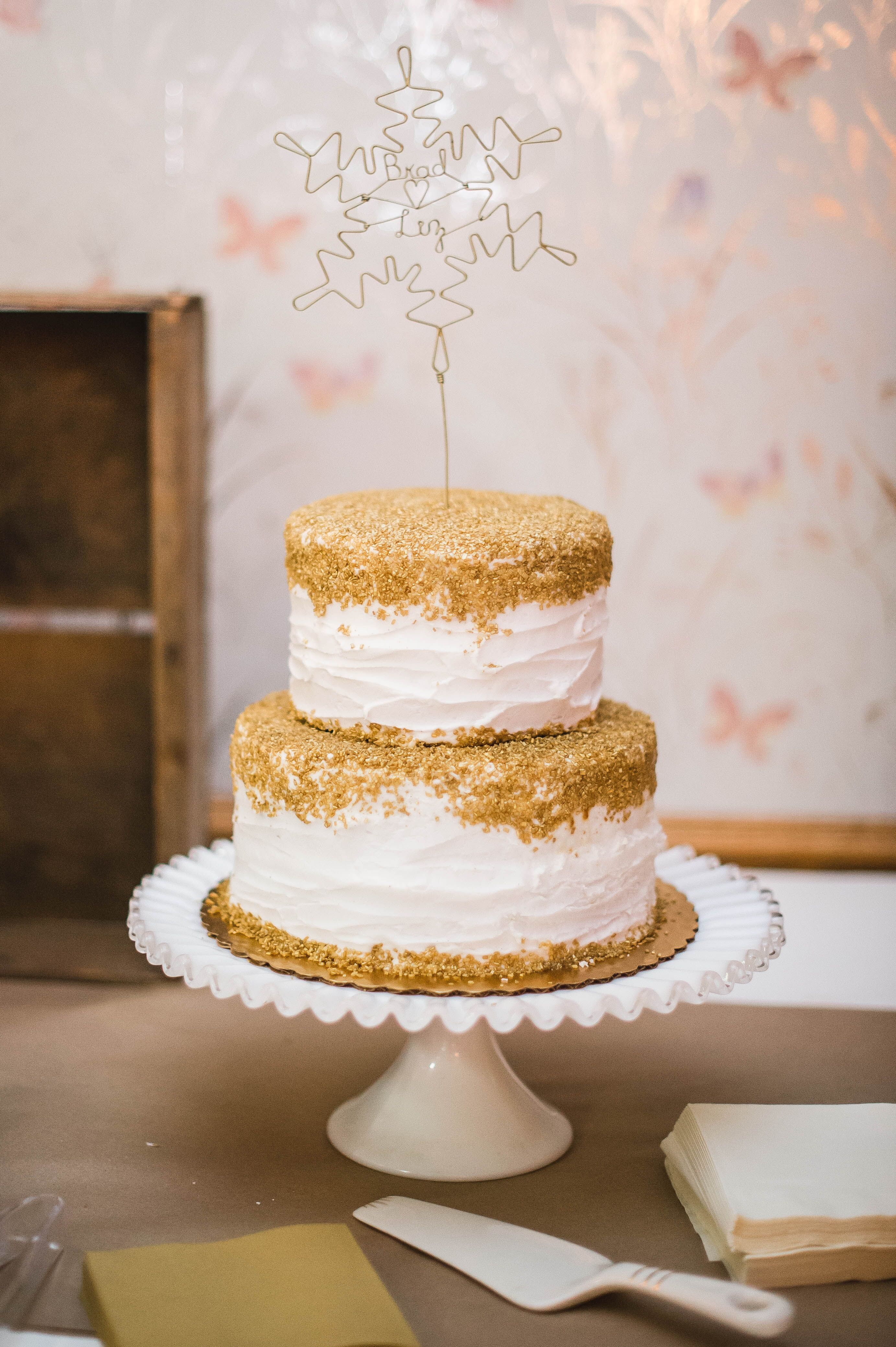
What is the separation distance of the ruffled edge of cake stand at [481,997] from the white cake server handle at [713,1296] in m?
0.19

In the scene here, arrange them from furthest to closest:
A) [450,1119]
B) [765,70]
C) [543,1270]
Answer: [765,70] < [450,1119] < [543,1270]

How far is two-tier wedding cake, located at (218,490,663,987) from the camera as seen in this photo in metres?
1.17

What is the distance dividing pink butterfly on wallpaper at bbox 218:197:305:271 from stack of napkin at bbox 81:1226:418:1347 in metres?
1.55

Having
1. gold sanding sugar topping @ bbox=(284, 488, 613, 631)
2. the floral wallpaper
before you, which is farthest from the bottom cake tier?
the floral wallpaper

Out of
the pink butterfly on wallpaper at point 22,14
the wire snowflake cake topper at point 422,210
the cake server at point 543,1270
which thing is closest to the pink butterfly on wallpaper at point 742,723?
the wire snowflake cake topper at point 422,210

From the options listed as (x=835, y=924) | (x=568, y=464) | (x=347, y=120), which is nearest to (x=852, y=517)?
(x=568, y=464)

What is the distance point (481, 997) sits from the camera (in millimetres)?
1119

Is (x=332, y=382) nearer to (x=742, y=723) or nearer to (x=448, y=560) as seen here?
(x=742, y=723)

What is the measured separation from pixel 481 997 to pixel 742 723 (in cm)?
125

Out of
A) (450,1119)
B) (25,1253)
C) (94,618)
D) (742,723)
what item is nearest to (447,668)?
(450,1119)

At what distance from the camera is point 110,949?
195 cm

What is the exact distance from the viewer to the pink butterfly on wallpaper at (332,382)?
2.17 meters

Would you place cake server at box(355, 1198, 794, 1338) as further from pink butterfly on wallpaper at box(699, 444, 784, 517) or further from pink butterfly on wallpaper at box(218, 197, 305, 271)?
pink butterfly on wallpaper at box(218, 197, 305, 271)

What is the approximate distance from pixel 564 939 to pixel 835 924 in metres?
1.05
